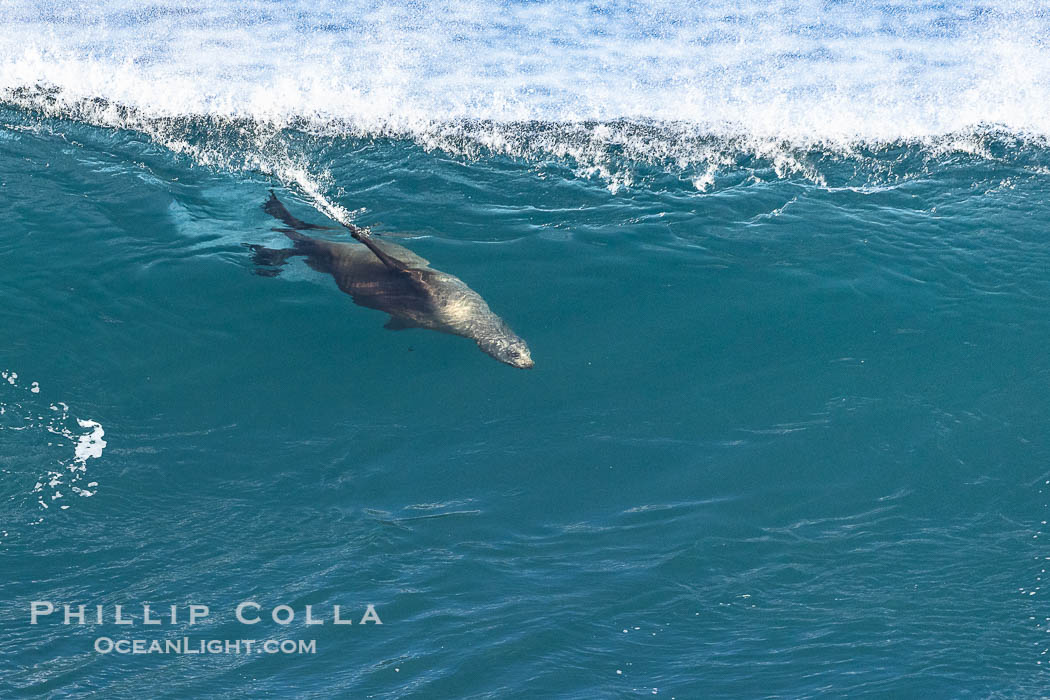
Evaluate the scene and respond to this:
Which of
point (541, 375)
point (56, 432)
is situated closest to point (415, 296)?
point (541, 375)

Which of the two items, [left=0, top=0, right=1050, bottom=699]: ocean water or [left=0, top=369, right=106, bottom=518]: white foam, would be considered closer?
[left=0, top=0, right=1050, bottom=699]: ocean water

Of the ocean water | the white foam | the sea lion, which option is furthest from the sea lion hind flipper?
the white foam

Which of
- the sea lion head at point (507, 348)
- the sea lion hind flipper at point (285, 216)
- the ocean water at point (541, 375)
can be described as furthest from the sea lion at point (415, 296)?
the sea lion hind flipper at point (285, 216)

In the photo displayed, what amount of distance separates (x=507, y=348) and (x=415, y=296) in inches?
41.6

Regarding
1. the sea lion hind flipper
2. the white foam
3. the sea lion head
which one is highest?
the sea lion hind flipper

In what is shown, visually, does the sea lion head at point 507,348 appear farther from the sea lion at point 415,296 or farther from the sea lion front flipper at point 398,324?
the sea lion front flipper at point 398,324

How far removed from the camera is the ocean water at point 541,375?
7438mm

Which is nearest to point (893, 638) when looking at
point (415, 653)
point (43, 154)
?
point (415, 653)

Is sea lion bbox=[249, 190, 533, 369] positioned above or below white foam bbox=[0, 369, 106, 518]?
above

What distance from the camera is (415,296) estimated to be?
976 cm

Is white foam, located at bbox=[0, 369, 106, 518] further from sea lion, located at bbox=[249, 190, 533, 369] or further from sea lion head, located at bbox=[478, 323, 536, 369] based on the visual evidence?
sea lion head, located at bbox=[478, 323, 536, 369]

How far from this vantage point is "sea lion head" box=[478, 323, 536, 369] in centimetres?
964

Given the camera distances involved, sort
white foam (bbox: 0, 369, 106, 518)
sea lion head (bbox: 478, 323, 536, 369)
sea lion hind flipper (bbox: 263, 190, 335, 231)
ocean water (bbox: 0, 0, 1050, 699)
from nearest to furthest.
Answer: ocean water (bbox: 0, 0, 1050, 699)
white foam (bbox: 0, 369, 106, 518)
sea lion head (bbox: 478, 323, 536, 369)
sea lion hind flipper (bbox: 263, 190, 335, 231)

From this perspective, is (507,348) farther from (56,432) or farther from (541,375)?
(56,432)
